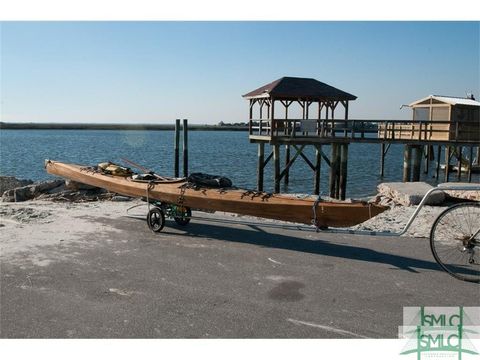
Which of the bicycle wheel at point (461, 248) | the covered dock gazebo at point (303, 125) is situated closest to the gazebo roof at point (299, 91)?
the covered dock gazebo at point (303, 125)

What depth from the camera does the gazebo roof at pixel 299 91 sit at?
21.8 m

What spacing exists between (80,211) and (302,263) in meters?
6.11

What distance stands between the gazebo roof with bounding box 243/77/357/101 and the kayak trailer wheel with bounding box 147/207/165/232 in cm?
1393

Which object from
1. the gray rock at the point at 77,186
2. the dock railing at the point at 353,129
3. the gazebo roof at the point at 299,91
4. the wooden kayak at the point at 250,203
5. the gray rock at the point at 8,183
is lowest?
the gray rock at the point at 8,183

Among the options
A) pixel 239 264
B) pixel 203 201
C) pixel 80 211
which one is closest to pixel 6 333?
pixel 239 264

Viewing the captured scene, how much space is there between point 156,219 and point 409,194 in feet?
25.4

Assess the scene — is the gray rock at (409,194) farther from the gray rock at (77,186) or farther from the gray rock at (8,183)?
the gray rock at (8,183)

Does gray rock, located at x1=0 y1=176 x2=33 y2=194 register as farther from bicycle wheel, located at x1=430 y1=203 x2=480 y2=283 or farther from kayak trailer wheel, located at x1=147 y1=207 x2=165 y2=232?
bicycle wheel, located at x1=430 y1=203 x2=480 y2=283

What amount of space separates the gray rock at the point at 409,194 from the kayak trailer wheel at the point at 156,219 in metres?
7.27

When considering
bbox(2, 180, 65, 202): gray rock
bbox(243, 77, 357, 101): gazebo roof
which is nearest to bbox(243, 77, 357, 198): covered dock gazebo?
bbox(243, 77, 357, 101): gazebo roof

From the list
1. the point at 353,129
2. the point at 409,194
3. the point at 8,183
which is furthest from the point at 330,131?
the point at 8,183

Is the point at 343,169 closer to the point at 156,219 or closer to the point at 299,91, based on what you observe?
the point at 299,91

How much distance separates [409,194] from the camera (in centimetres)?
1284

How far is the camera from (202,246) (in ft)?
25.3
